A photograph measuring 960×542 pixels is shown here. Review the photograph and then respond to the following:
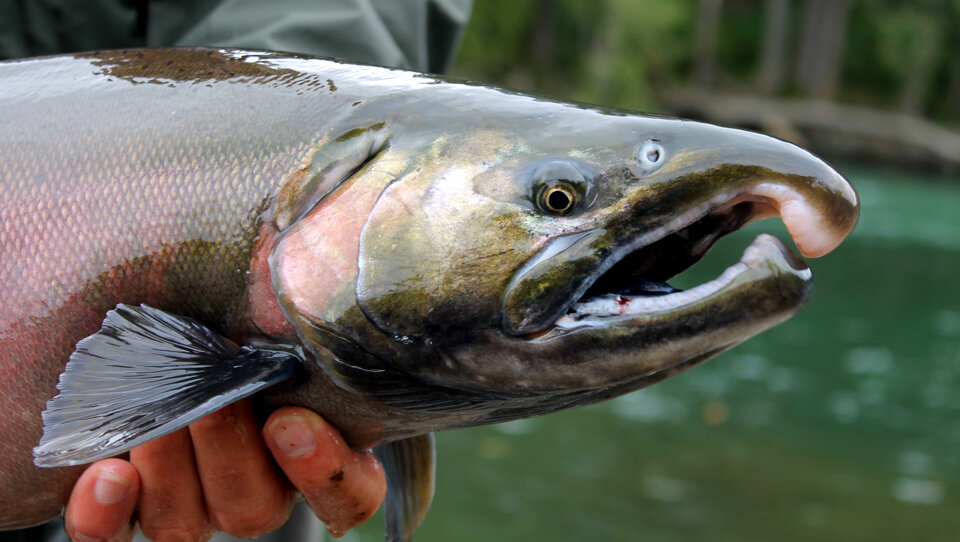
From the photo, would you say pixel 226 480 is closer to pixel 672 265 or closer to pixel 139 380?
pixel 139 380

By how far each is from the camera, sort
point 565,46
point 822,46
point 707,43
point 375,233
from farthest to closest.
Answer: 1. point 707,43
2. point 822,46
3. point 565,46
4. point 375,233

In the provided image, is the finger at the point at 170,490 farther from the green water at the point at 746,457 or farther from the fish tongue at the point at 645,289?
the green water at the point at 746,457

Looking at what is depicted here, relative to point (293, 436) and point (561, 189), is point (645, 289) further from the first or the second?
point (293, 436)

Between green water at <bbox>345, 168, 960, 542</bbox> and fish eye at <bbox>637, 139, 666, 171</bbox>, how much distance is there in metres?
5.17

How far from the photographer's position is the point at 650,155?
6.48ft

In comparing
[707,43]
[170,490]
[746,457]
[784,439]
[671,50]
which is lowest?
[707,43]

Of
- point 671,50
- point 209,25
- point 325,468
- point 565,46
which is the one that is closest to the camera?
point 325,468

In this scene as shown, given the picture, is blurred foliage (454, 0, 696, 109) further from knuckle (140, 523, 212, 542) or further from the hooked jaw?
the hooked jaw

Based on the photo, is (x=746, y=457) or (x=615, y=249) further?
(x=746, y=457)

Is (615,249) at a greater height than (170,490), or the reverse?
(615,249)

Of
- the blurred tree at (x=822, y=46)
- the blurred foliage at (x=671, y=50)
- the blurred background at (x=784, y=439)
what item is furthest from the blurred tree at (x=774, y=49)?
the blurred background at (x=784, y=439)

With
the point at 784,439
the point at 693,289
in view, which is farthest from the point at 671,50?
the point at 693,289

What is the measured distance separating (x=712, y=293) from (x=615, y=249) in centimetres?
21

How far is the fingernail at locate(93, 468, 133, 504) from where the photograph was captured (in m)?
2.38
